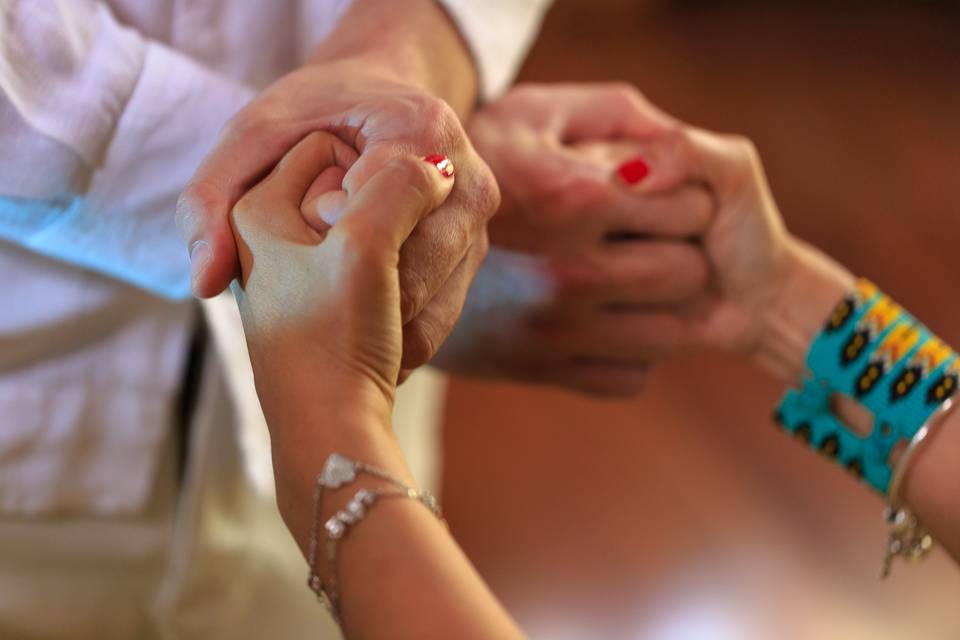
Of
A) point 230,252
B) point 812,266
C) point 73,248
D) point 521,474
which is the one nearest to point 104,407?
point 73,248

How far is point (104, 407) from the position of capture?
0.63 m

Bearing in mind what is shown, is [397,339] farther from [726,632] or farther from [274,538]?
[726,632]

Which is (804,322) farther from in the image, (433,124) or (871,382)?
(433,124)

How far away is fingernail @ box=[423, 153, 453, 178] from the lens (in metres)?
0.45

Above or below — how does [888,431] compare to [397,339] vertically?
below

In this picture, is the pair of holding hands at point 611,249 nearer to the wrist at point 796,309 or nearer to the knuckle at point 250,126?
the wrist at point 796,309

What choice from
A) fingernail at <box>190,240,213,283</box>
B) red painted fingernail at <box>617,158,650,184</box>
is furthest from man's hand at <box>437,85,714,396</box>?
fingernail at <box>190,240,213,283</box>

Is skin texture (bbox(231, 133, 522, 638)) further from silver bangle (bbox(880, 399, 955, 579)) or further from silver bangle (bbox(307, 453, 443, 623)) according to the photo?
silver bangle (bbox(880, 399, 955, 579))

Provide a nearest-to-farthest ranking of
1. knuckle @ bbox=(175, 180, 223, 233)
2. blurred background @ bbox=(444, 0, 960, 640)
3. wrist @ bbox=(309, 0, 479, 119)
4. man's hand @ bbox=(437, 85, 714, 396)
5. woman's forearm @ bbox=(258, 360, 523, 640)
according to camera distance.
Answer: woman's forearm @ bbox=(258, 360, 523, 640), knuckle @ bbox=(175, 180, 223, 233), wrist @ bbox=(309, 0, 479, 119), man's hand @ bbox=(437, 85, 714, 396), blurred background @ bbox=(444, 0, 960, 640)

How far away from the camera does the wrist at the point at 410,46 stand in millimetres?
598

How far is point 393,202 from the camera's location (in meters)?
0.40

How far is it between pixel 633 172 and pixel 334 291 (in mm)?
397

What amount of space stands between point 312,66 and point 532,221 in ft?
0.73

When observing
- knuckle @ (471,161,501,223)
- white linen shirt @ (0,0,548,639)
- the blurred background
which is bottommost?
the blurred background
